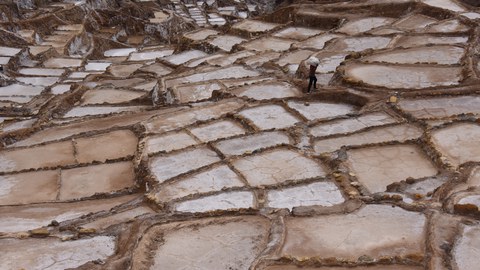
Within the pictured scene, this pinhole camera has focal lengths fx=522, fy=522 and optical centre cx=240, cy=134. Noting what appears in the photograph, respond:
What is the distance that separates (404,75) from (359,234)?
14.6 feet

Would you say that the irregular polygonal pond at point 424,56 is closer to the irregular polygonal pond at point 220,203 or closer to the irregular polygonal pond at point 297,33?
the irregular polygonal pond at point 297,33

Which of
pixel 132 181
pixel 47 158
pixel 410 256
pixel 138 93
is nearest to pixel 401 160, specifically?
pixel 410 256

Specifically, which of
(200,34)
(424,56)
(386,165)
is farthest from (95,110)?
(200,34)

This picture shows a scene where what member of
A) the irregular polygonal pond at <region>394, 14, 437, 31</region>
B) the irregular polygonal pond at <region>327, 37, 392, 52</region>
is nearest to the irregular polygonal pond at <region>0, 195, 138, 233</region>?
the irregular polygonal pond at <region>327, 37, 392, 52</region>

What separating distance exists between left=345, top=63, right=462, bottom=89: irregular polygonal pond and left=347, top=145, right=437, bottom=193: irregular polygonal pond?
1.96 m

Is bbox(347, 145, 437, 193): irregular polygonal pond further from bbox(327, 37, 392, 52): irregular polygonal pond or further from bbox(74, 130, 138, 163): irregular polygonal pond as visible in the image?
bbox(327, 37, 392, 52): irregular polygonal pond

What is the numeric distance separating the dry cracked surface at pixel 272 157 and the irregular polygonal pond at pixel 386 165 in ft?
0.07

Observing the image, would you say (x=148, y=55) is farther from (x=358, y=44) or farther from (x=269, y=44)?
(x=358, y=44)

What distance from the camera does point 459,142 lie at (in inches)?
227

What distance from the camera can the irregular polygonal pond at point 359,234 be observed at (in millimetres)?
3855

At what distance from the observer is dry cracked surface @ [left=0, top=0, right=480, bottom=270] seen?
4.08 m

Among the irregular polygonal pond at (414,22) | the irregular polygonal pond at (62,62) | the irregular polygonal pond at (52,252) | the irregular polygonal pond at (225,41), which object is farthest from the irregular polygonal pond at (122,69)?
the irregular polygonal pond at (52,252)

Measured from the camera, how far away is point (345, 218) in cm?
434

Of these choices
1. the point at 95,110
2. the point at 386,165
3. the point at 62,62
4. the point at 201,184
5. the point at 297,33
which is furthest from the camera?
the point at 62,62
